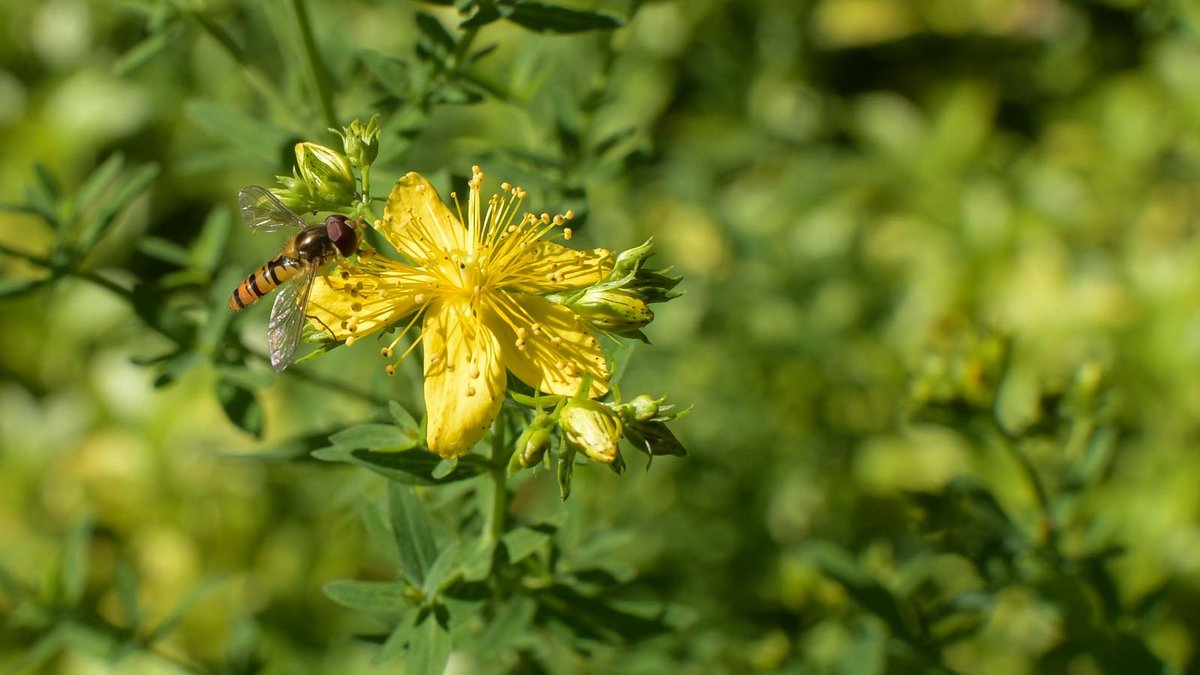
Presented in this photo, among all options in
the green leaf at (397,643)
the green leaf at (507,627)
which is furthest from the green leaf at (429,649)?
the green leaf at (507,627)

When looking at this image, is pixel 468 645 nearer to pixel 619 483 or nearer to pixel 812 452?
pixel 619 483

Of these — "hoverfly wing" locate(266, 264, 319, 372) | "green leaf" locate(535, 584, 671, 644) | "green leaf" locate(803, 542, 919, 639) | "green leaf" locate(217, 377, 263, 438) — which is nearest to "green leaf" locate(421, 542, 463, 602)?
"green leaf" locate(535, 584, 671, 644)

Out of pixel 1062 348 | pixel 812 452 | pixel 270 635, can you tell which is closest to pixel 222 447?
pixel 270 635

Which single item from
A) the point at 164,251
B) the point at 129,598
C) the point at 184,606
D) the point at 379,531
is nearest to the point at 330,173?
the point at 379,531

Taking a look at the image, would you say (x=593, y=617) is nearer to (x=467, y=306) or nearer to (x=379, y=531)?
(x=379, y=531)

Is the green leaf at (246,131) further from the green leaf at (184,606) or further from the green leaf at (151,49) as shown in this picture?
the green leaf at (184,606)
